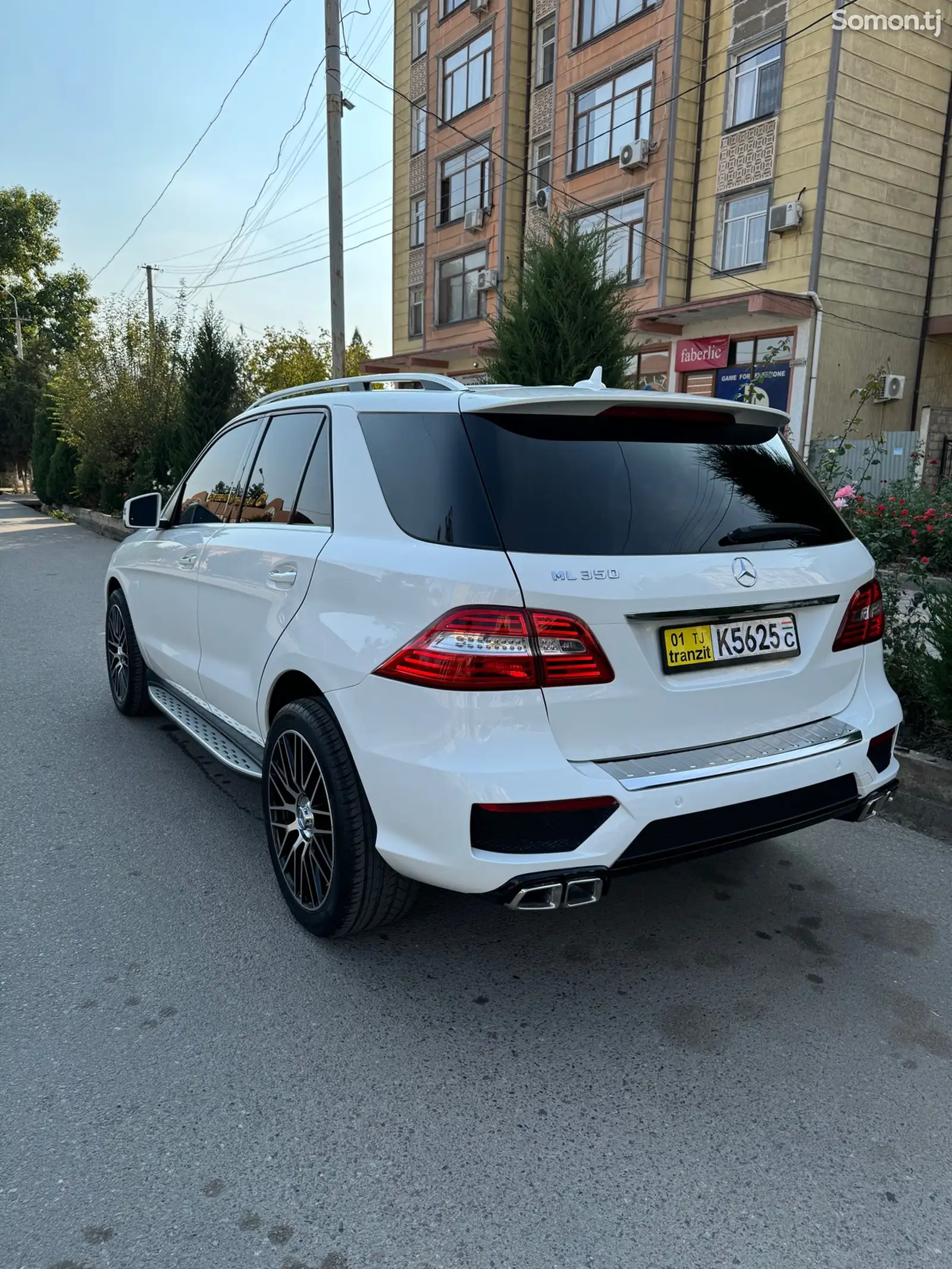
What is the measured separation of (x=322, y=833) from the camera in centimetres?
291

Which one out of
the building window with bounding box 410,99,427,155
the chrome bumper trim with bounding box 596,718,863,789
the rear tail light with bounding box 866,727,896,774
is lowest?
the rear tail light with bounding box 866,727,896,774

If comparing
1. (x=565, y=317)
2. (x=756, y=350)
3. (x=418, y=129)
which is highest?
(x=418, y=129)

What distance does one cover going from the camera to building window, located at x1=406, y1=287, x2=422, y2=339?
95.9ft

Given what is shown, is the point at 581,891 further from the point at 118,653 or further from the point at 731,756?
the point at 118,653

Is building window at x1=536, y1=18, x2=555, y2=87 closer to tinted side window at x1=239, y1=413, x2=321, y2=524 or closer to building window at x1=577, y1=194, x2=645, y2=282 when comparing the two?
building window at x1=577, y1=194, x2=645, y2=282

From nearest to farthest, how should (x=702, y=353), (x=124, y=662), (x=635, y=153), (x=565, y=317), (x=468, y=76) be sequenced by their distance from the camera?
1. (x=124, y=662)
2. (x=565, y=317)
3. (x=702, y=353)
4. (x=635, y=153)
5. (x=468, y=76)

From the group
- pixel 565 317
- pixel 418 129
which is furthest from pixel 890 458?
pixel 418 129

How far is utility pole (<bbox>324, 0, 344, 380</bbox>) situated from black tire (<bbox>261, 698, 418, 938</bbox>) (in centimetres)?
1203

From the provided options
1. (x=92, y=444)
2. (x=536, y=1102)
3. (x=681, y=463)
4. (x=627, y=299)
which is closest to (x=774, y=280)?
(x=627, y=299)

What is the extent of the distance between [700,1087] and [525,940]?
34.1 inches

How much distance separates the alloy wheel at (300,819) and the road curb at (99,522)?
45.3ft

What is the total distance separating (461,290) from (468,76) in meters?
5.97

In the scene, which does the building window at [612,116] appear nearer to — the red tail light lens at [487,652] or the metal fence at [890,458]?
the metal fence at [890,458]

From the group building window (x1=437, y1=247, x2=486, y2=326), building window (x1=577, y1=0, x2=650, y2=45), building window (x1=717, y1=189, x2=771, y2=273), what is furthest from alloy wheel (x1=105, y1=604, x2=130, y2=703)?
building window (x1=437, y1=247, x2=486, y2=326)
